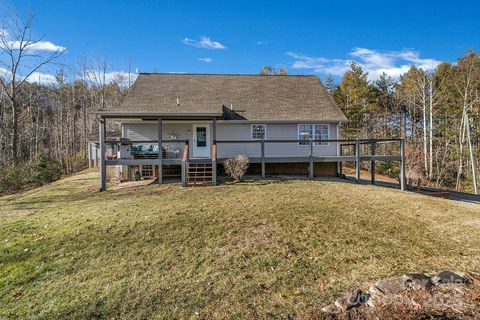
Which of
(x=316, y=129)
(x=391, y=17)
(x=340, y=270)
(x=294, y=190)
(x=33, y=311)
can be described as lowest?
(x=33, y=311)

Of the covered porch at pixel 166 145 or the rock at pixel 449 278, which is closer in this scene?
the rock at pixel 449 278

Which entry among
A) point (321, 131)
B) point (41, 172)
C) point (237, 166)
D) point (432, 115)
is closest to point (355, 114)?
point (432, 115)

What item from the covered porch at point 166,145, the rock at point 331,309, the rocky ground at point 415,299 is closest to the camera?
the rocky ground at point 415,299

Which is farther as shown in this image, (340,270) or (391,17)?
(391,17)

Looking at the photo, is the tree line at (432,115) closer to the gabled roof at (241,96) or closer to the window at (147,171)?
the gabled roof at (241,96)

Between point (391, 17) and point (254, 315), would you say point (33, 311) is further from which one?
point (391, 17)

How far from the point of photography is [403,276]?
13.4 feet

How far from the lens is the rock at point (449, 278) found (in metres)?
3.96

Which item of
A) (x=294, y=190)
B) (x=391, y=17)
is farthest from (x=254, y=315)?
(x=391, y=17)

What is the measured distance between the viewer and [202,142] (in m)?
15.5

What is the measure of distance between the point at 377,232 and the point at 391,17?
22394 mm

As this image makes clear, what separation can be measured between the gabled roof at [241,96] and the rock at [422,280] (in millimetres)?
10471

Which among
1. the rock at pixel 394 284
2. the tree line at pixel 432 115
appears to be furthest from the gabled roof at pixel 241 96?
the rock at pixel 394 284

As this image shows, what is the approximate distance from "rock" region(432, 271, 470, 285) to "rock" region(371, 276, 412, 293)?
382 millimetres
